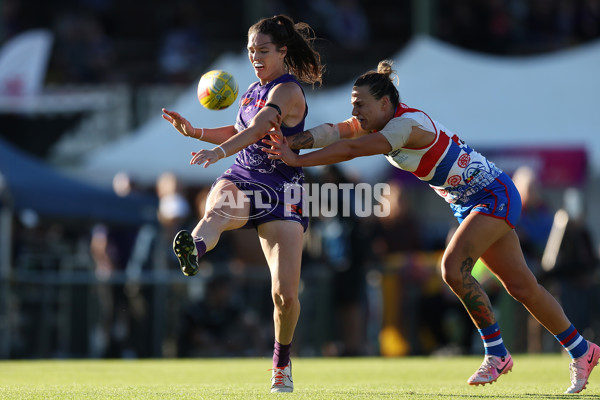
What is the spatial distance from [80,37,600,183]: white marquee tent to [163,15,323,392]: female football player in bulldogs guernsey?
850 cm

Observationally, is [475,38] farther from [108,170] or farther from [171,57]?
[108,170]

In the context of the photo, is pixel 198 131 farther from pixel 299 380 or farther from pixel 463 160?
pixel 299 380

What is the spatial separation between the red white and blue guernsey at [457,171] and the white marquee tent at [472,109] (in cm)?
843

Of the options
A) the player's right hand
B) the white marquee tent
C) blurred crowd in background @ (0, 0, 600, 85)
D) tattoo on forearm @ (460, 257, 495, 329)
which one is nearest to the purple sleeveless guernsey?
the player's right hand

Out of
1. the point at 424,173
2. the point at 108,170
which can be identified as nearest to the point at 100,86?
the point at 108,170

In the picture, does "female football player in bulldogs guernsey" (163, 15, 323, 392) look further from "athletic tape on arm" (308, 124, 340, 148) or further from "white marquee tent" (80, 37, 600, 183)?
"white marquee tent" (80, 37, 600, 183)

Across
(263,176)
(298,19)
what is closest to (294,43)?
(263,176)

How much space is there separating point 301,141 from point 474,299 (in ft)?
4.93

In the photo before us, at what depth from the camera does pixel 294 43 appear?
7156mm

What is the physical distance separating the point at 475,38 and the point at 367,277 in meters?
10.0

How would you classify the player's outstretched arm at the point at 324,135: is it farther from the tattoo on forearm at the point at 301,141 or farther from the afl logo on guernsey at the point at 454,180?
the afl logo on guernsey at the point at 454,180

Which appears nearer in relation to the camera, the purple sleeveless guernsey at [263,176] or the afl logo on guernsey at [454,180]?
the purple sleeveless guernsey at [263,176]

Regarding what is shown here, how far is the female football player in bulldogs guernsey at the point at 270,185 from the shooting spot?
6672 millimetres

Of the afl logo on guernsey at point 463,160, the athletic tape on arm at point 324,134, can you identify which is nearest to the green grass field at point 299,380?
the afl logo on guernsey at point 463,160
